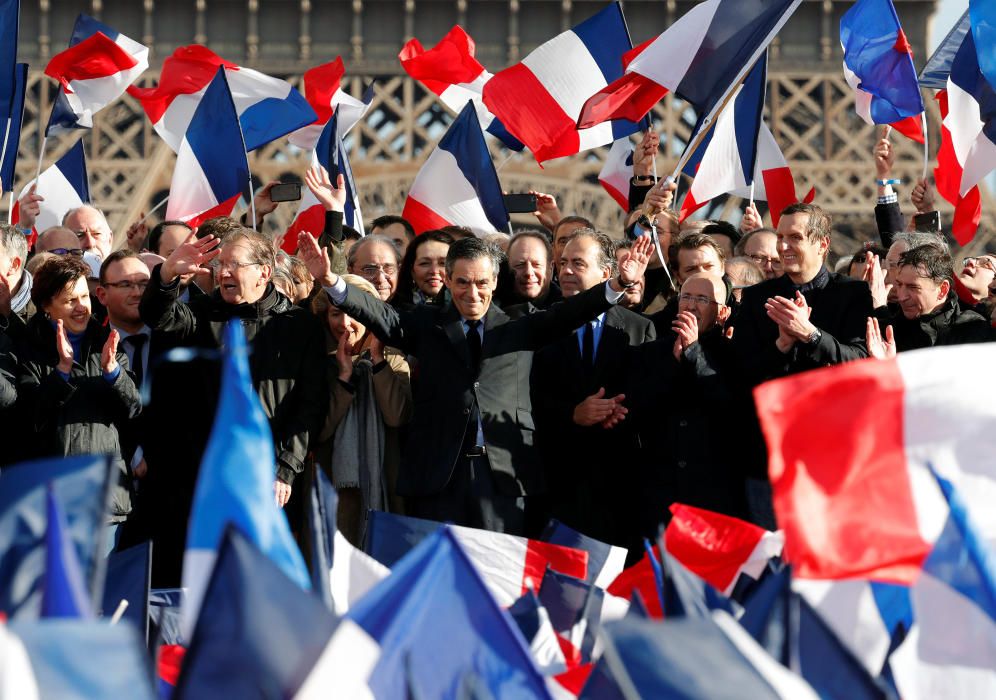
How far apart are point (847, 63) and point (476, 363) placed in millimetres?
4214

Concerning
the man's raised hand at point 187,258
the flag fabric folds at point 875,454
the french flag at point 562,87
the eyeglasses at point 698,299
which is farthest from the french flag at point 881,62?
the flag fabric folds at point 875,454

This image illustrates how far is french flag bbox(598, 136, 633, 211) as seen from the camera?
1147cm

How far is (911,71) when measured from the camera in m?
9.46

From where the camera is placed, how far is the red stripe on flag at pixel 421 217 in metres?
9.86

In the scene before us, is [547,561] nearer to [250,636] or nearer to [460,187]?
[250,636]

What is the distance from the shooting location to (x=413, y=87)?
29.5m

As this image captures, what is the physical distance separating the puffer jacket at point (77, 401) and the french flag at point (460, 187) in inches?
138

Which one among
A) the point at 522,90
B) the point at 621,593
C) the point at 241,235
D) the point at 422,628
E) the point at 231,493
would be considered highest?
the point at 522,90

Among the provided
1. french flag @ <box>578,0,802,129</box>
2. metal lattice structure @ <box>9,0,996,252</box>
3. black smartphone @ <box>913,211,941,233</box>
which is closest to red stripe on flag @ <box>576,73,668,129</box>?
french flag @ <box>578,0,802,129</box>

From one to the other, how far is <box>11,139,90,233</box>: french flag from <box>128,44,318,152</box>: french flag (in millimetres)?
740

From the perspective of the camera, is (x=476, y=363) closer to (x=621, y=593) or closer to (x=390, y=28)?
(x=621, y=593)

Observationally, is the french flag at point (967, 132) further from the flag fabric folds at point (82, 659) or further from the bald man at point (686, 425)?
the flag fabric folds at point (82, 659)

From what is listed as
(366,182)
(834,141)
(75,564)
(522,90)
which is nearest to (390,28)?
(366,182)

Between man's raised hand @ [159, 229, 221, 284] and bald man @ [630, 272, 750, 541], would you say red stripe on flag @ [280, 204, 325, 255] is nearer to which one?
man's raised hand @ [159, 229, 221, 284]
